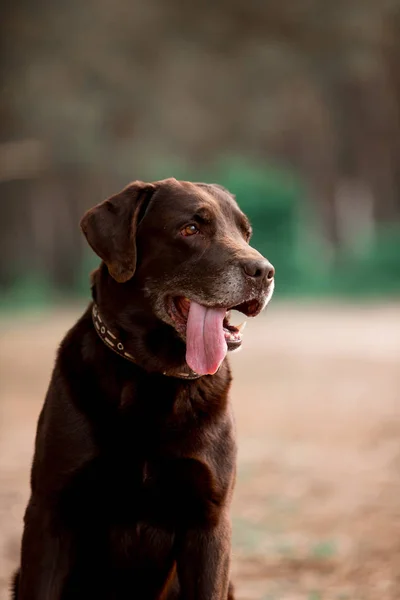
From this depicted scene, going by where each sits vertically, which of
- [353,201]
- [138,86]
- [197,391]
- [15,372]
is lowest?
[197,391]

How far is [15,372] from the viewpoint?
9992mm

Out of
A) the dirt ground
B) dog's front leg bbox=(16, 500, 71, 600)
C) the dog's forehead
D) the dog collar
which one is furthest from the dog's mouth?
the dirt ground

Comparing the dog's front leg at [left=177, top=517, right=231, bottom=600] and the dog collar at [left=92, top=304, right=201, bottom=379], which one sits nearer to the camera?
the dog's front leg at [left=177, top=517, right=231, bottom=600]

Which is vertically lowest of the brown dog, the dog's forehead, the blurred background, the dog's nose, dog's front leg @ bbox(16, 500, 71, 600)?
dog's front leg @ bbox(16, 500, 71, 600)

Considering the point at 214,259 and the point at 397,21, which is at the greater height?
the point at 397,21

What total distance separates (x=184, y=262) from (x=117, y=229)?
22 cm

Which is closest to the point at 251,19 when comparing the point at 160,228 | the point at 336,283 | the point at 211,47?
the point at 211,47

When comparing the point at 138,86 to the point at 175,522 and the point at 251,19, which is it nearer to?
the point at 251,19

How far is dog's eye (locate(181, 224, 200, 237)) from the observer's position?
268 cm

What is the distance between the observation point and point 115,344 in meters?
2.60

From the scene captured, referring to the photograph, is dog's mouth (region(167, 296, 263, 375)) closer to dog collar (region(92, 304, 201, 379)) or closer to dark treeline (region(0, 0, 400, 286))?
dog collar (region(92, 304, 201, 379))

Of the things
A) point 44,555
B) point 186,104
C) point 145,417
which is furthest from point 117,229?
point 186,104

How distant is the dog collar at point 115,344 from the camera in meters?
2.60

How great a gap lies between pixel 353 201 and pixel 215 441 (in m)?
17.8
